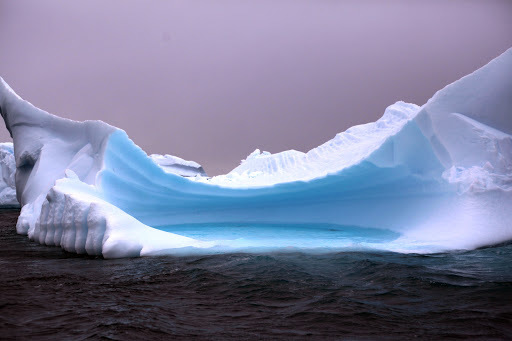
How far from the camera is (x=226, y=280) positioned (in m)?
3.37

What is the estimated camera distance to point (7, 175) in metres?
14.5

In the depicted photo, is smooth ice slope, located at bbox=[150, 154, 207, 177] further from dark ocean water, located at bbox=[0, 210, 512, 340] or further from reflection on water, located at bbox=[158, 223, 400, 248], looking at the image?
dark ocean water, located at bbox=[0, 210, 512, 340]

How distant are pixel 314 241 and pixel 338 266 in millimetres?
1424

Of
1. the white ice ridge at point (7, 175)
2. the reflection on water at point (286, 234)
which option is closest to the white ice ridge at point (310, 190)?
the reflection on water at point (286, 234)

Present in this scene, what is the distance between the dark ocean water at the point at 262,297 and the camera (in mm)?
2293

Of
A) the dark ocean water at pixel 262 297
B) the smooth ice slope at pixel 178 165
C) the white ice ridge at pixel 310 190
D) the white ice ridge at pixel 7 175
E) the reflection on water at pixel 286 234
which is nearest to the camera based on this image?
the dark ocean water at pixel 262 297

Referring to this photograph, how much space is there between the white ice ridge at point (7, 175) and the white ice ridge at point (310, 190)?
7206 mm

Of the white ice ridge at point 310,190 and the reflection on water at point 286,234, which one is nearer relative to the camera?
the white ice ridge at point 310,190

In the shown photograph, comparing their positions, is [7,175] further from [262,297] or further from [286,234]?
[262,297]

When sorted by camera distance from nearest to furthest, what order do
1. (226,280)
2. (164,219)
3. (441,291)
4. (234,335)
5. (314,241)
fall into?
(234,335) → (441,291) → (226,280) → (314,241) → (164,219)

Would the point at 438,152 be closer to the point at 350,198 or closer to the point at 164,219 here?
the point at 350,198

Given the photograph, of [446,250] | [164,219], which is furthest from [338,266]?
[164,219]

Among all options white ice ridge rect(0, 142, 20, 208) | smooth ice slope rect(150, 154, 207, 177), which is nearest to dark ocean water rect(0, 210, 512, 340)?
white ice ridge rect(0, 142, 20, 208)

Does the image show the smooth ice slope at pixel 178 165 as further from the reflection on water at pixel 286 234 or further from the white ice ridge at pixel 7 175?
the reflection on water at pixel 286 234
